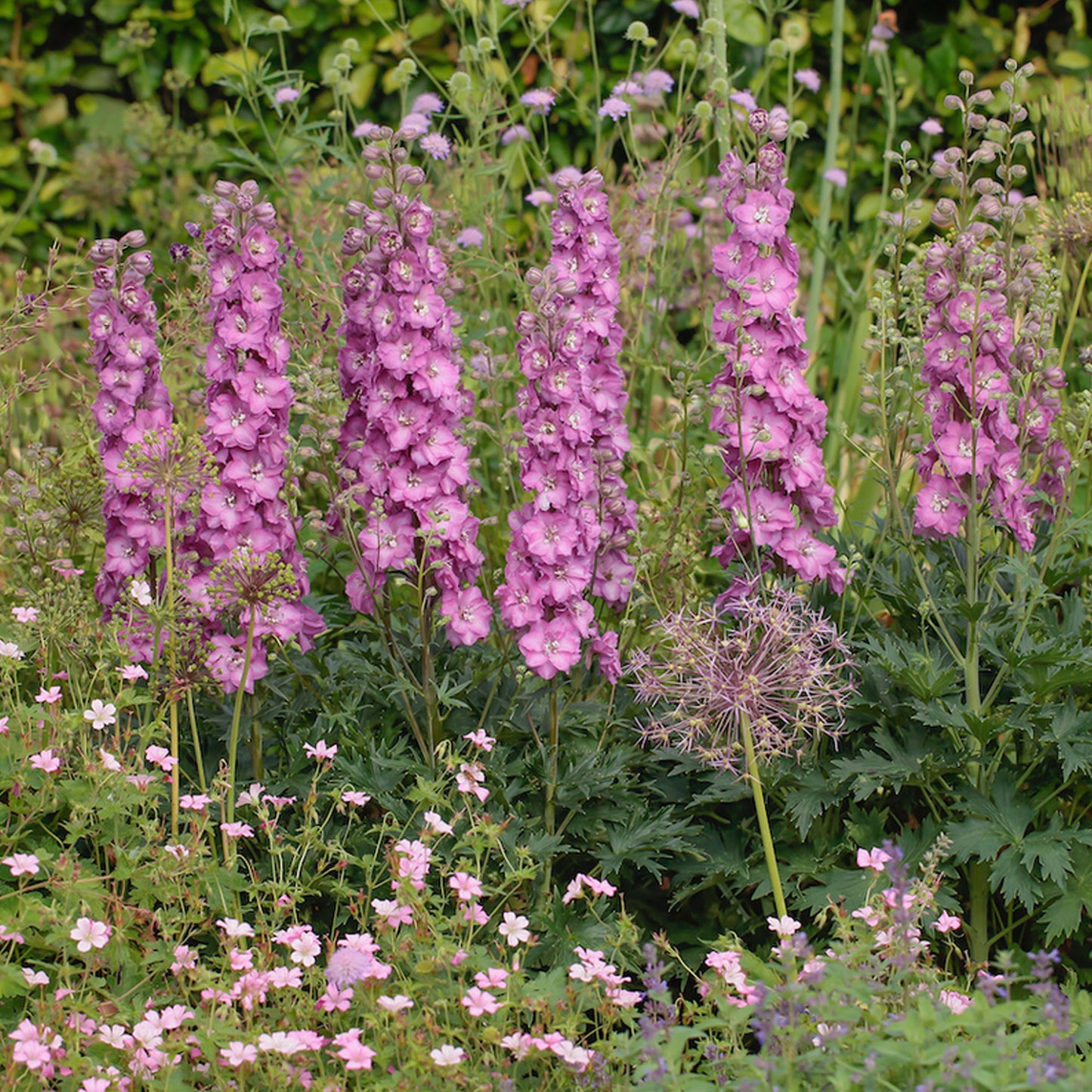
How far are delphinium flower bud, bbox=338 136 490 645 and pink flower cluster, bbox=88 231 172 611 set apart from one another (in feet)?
1.43

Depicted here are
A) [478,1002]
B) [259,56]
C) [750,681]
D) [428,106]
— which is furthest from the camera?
[259,56]

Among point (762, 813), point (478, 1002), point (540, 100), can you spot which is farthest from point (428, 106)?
point (478, 1002)

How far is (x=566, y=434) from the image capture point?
301cm

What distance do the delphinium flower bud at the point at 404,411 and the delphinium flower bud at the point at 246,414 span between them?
155 millimetres

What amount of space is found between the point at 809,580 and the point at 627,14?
4370 millimetres

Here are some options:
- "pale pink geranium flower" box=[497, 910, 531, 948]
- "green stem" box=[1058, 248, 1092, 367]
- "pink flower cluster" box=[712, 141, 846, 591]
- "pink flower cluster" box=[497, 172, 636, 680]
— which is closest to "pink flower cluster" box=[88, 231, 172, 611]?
"pink flower cluster" box=[497, 172, 636, 680]

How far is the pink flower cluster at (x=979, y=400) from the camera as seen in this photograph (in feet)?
9.87

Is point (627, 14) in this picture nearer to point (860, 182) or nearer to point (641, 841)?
point (860, 182)

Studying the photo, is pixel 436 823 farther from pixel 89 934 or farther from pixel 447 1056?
pixel 89 934

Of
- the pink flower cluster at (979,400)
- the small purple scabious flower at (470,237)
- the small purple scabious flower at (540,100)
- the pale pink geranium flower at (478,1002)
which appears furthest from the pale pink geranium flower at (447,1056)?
the small purple scabious flower at (540,100)

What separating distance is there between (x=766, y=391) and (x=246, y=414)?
3.75ft

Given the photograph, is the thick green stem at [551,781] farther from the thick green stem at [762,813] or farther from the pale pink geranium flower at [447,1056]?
the pale pink geranium flower at [447,1056]

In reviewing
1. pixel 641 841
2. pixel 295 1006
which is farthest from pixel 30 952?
pixel 641 841

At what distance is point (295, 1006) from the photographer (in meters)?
2.60
